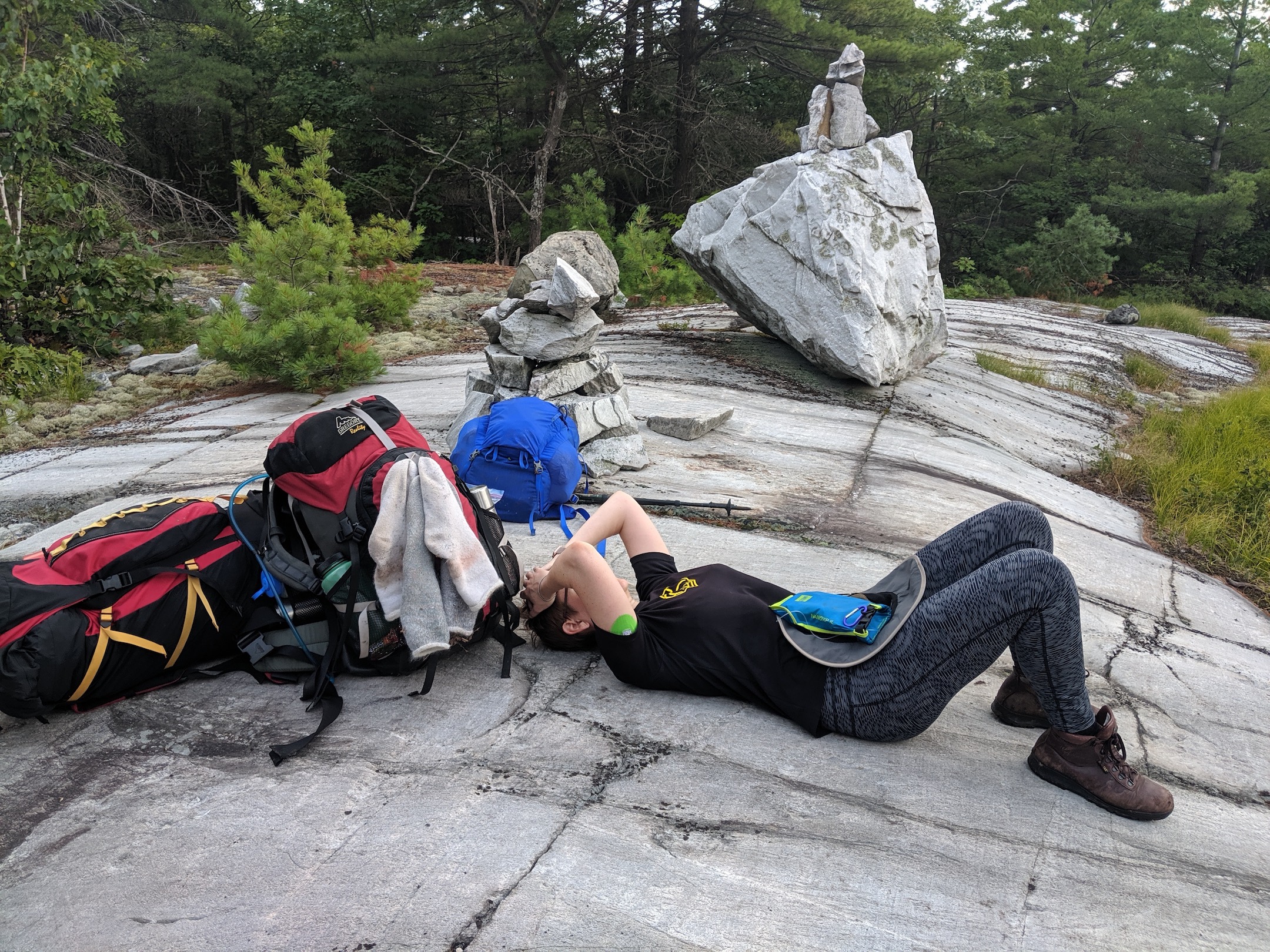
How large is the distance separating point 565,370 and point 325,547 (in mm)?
2881

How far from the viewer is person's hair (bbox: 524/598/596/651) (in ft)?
9.52

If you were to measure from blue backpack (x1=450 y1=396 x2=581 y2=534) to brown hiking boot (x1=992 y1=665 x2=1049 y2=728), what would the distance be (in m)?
2.26

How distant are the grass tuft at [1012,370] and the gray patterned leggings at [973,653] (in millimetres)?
6884

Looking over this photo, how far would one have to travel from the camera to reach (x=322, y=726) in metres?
2.49

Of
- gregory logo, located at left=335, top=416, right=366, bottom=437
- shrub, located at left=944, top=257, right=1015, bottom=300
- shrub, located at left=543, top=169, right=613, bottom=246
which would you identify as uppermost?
shrub, located at left=543, top=169, right=613, bottom=246

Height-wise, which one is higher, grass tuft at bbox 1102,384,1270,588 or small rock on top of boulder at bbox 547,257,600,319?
small rock on top of boulder at bbox 547,257,600,319

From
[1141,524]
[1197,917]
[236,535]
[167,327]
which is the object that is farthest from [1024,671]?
[167,327]

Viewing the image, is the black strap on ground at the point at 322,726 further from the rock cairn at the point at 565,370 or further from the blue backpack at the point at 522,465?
the rock cairn at the point at 565,370

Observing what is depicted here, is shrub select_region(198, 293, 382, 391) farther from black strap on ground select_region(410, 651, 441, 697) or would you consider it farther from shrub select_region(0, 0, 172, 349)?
black strap on ground select_region(410, 651, 441, 697)

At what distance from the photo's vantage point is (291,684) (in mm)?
2771

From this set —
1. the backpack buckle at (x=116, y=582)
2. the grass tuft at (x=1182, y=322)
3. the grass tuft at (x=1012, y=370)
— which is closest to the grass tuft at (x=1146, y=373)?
the grass tuft at (x=1012, y=370)

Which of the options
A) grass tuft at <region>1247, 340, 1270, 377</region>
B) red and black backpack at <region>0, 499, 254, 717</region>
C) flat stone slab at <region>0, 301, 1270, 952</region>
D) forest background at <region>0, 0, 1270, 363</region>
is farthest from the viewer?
forest background at <region>0, 0, 1270, 363</region>

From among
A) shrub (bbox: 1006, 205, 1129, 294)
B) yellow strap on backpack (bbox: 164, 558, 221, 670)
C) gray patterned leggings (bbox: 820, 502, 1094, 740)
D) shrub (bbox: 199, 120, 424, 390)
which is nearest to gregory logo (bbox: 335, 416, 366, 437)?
yellow strap on backpack (bbox: 164, 558, 221, 670)

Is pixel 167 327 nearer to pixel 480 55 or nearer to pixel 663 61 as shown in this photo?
pixel 480 55
